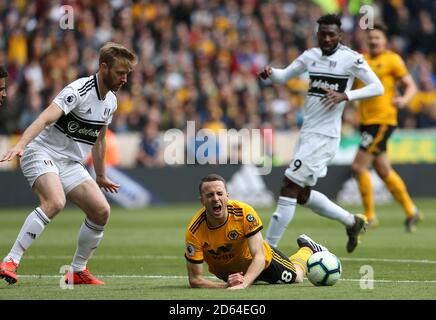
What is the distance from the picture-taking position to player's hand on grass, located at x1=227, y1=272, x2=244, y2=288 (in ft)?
27.1

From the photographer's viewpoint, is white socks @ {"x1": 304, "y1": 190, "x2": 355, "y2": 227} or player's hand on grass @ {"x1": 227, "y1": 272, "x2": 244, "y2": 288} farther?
white socks @ {"x1": 304, "y1": 190, "x2": 355, "y2": 227}

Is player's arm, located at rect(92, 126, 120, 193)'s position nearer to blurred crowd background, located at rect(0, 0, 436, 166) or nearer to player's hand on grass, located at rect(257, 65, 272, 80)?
player's hand on grass, located at rect(257, 65, 272, 80)

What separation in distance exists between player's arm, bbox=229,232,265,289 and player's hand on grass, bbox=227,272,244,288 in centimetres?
2

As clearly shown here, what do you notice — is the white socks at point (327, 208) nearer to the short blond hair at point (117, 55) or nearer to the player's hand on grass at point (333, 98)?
the player's hand on grass at point (333, 98)

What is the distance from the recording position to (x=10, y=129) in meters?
20.9

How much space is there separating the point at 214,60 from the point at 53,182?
51.3ft

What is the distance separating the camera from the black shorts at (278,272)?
28.7 ft

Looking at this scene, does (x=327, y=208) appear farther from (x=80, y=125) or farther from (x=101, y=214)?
(x=80, y=125)

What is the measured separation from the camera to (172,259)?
11.6m

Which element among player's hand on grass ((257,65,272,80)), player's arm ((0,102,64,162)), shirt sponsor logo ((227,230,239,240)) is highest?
player's hand on grass ((257,65,272,80))

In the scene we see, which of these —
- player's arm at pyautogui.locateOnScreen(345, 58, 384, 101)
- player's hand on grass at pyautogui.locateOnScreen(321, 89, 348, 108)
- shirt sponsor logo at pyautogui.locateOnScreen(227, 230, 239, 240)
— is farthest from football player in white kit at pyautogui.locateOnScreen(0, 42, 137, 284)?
player's arm at pyautogui.locateOnScreen(345, 58, 384, 101)

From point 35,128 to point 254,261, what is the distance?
2.05 m

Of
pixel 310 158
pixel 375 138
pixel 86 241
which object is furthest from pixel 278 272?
pixel 375 138

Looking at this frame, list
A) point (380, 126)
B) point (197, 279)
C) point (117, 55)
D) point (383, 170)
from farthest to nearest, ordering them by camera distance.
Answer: point (383, 170)
point (380, 126)
point (117, 55)
point (197, 279)
